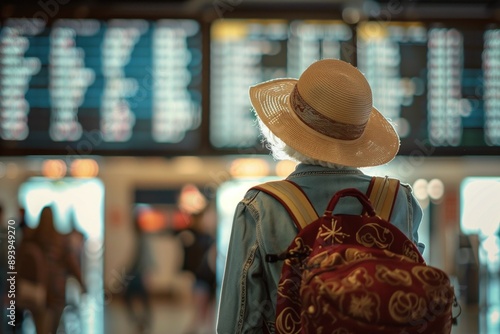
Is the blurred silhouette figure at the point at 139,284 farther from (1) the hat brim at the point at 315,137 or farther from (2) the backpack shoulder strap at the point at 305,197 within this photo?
(2) the backpack shoulder strap at the point at 305,197

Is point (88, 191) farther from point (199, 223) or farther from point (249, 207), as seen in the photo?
point (249, 207)

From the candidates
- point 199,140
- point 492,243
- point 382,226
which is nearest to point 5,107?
point 199,140

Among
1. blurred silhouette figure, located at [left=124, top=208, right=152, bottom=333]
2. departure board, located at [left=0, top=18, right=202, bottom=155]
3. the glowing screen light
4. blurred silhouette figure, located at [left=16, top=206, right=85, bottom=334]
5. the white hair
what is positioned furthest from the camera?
the glowing screen light

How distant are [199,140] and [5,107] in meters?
1.07

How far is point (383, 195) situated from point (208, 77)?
9.08 ft

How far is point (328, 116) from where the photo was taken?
2002mm

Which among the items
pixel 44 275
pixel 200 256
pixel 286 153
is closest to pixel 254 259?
pixel 286 153

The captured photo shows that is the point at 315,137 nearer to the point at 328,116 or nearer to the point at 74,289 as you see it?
the point at 328,116

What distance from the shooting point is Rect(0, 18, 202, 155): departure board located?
461 cm

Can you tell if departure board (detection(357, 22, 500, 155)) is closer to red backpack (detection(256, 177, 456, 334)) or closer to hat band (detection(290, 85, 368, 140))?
hat band (detection(290, 85, 368, 140))

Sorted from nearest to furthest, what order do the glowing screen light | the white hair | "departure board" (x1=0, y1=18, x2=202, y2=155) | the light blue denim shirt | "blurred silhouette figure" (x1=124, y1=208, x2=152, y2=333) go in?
the light blue denim shirt
the white hair
"departure board" (x1=0, y1=18, x2=202, y2=155)
"blurred silhouette figure" (x1=124, y1=208, x2=152, y2=333)
the glowing screen light

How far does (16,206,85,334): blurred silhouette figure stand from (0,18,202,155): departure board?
111 centimetres

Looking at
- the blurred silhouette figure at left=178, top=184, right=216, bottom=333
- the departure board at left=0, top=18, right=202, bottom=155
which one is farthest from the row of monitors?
the blurred silhouette figure at left=178, top=184, right=216, bottom=333

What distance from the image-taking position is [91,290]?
31.0ft
